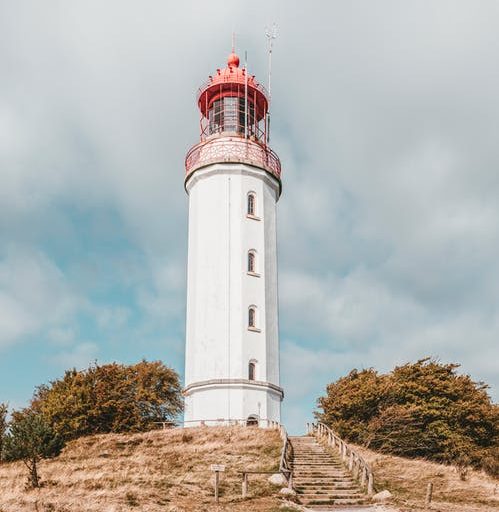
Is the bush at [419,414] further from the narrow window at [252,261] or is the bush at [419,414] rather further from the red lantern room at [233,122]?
the red lantern room at [233,122]

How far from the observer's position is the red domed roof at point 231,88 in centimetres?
4047

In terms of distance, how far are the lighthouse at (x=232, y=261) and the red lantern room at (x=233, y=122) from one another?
59 millimetres

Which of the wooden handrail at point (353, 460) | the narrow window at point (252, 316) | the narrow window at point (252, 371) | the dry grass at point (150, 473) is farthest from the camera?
the narrow window at point (252, 316)

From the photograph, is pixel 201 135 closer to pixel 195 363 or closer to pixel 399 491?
pixel 195 363

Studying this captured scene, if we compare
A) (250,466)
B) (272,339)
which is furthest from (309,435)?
(250,466)

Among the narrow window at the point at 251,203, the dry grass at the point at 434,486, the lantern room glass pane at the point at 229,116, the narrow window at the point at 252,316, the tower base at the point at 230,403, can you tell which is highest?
the lantern room glass pane at the point at 229,116

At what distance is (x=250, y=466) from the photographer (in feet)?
78.2

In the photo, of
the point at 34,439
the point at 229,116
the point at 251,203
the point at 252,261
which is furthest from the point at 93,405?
the point at 229,116

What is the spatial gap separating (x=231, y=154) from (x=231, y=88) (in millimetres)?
4505

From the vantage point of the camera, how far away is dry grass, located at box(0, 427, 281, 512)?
58.7ft

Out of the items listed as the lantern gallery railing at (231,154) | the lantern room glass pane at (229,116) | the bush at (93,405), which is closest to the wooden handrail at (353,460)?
the bush at (93,405)

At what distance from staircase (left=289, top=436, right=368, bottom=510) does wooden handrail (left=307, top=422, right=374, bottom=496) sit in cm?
22

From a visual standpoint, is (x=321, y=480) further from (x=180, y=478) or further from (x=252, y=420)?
(x=252, y=420)

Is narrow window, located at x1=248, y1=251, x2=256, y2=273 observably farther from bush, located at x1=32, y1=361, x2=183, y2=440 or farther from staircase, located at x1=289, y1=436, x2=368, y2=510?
staircase, located at x1=289, y1=436, x2=368, y2=510
